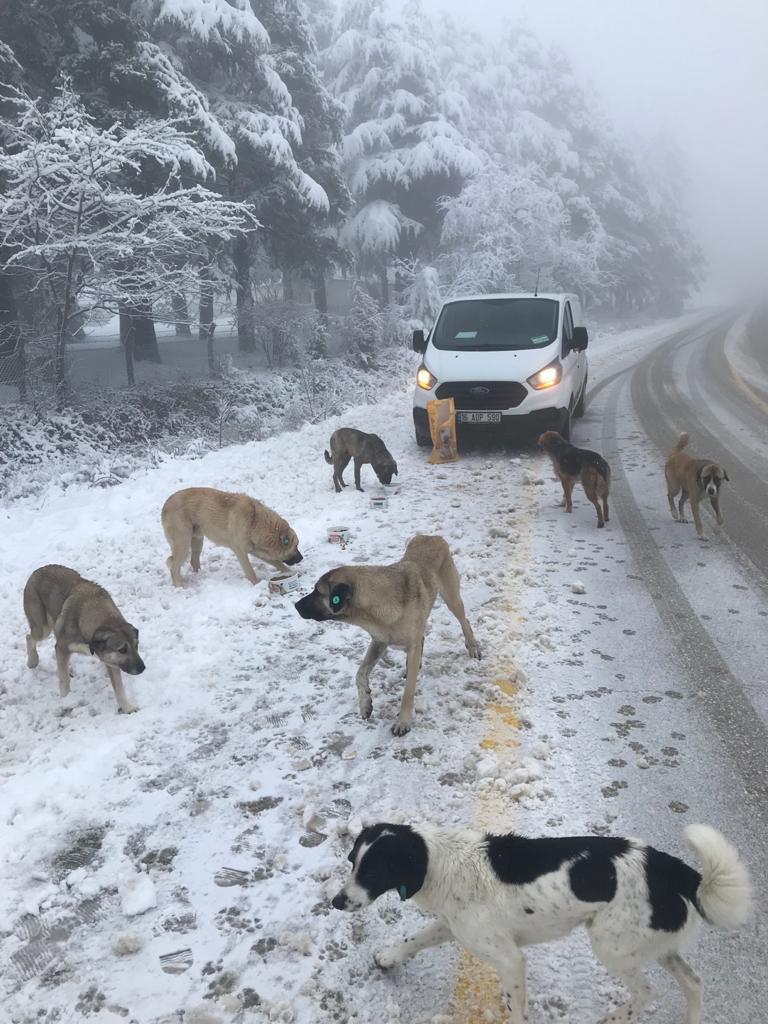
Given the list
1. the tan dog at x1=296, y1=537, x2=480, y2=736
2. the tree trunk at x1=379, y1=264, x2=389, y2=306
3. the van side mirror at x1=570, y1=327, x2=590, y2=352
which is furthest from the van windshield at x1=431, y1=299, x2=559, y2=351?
the tree trunk at x1=379, y1=264, x2=389, y2=306

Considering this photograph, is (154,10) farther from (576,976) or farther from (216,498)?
(576,976)

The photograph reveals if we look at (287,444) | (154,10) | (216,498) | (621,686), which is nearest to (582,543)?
(621,686)

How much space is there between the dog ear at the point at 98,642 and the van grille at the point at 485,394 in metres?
7.21

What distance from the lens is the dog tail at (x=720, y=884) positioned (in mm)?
2066

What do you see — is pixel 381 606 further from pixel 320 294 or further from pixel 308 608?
pixel 320 294

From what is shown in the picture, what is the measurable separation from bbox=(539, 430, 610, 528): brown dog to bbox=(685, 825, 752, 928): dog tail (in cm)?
554

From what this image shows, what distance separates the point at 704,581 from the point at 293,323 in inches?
602

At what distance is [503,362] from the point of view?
33.6ft

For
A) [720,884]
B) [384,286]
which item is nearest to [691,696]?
[720,884]

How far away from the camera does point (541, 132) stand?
4162 cm

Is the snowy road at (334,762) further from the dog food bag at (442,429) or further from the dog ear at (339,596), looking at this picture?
the dog food bag at (442,429)

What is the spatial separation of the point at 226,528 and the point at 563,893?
4.93 m

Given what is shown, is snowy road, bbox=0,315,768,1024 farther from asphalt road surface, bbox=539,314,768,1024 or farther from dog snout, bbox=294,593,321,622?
dog snout, bbox=294,593,321,622

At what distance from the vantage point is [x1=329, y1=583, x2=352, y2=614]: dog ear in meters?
3.70
